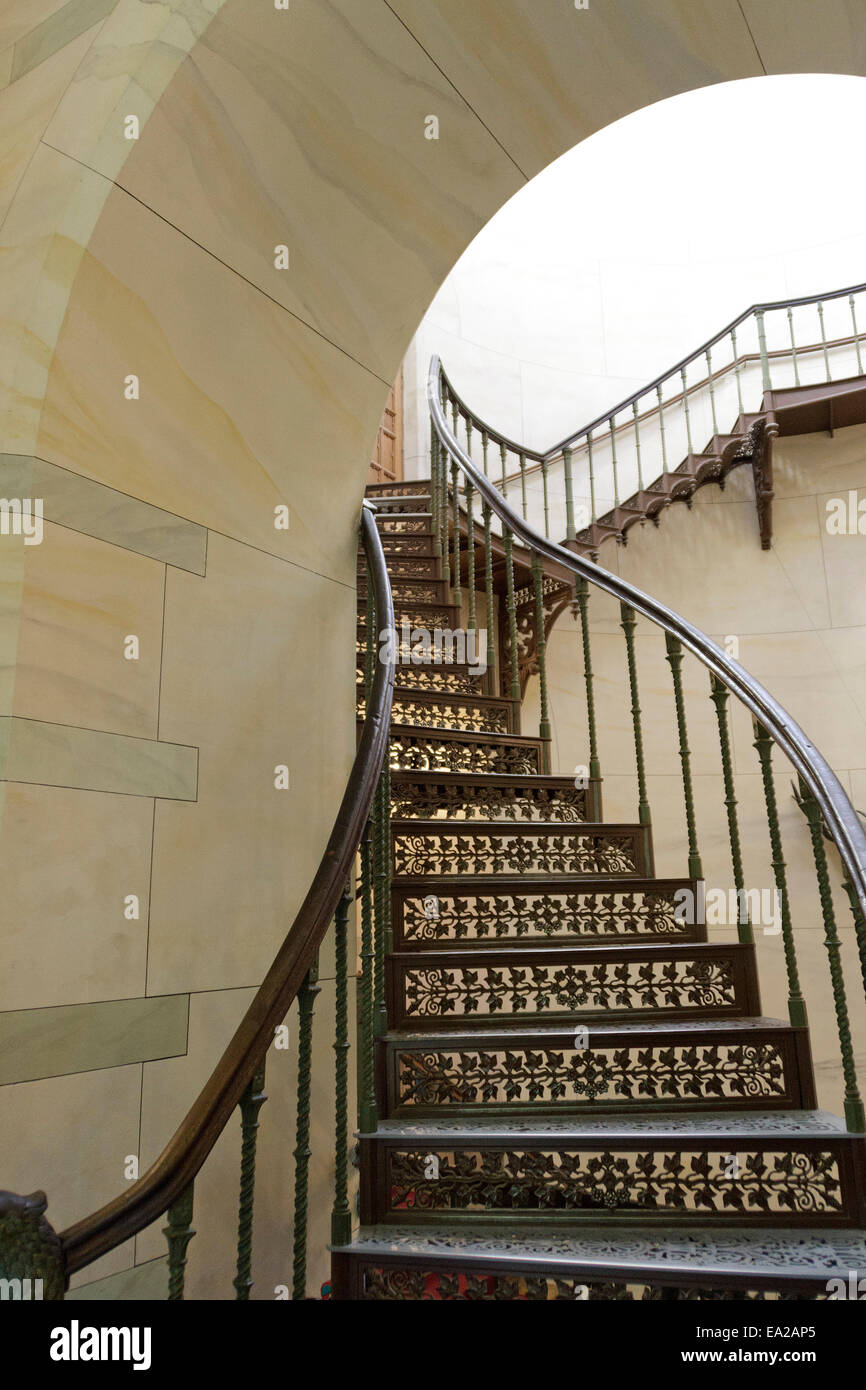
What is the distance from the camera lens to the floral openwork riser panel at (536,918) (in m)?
2.61

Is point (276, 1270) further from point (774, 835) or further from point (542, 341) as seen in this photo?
point (542, 341)

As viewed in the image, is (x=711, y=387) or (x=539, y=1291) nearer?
(x=539, y=1291)

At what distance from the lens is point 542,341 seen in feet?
20.3

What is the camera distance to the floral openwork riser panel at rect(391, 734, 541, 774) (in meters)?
3.07

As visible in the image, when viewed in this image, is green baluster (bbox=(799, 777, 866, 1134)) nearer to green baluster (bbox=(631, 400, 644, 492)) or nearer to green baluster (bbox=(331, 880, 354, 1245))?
green baluster (bbox=(331, 880, 354, 1245))

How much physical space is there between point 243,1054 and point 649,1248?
0.91 m

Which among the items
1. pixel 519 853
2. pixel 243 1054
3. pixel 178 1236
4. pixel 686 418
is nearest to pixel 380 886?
pixel 519 853

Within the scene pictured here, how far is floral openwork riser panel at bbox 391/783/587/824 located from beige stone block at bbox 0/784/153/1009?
1.09 metres

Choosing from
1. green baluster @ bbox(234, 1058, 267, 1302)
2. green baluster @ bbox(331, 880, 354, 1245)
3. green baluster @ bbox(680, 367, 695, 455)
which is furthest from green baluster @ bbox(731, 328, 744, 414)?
green baluster @ bbox(234, 1058, 267, 1302)

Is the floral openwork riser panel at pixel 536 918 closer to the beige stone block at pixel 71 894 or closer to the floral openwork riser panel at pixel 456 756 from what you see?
the floral openwork riser panel at pixel 456 756

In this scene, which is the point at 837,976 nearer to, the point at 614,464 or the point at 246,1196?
the point at 246,1196

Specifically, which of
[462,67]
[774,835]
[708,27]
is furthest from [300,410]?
[774,835]

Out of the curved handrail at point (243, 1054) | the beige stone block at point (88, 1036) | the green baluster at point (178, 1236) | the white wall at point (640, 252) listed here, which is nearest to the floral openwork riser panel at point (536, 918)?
the curved handrail at point (243, 1054)

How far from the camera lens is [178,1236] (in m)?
1.32
